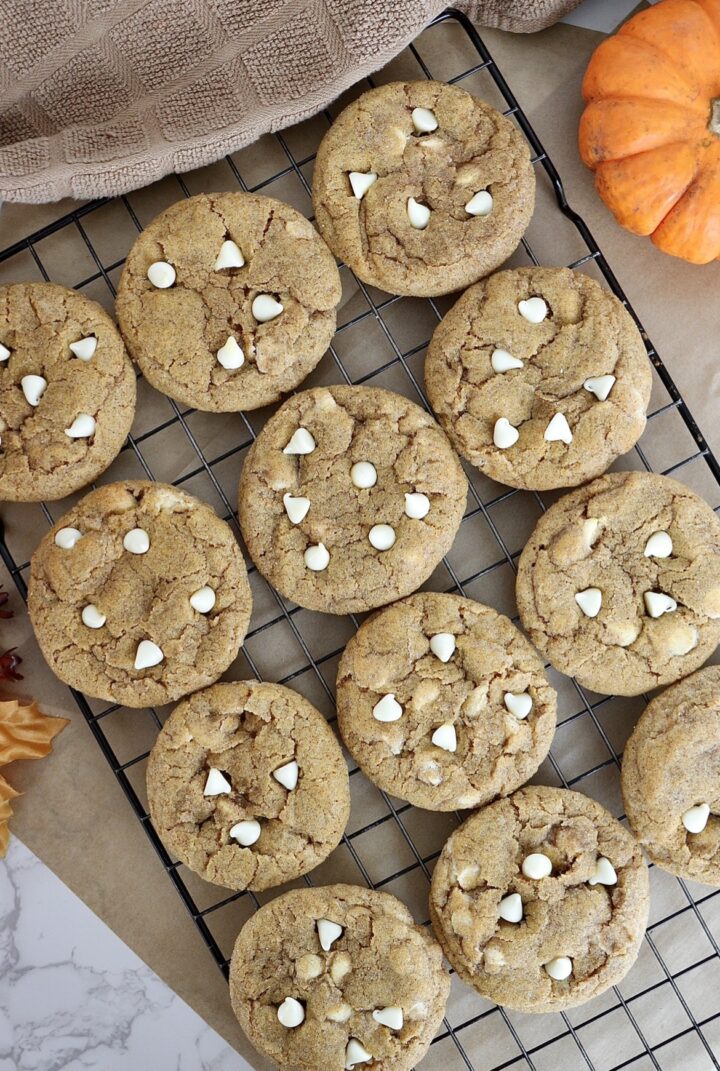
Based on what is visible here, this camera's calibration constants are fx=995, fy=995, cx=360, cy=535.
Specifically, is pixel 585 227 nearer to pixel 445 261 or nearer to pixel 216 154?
pixel 445 261

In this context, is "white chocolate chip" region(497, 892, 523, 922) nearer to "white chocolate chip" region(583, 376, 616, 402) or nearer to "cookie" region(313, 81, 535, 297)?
"white chocolate chip" region(583, 376, 616, 402)

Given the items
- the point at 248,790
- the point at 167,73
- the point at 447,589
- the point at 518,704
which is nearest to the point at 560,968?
the point at 518,704

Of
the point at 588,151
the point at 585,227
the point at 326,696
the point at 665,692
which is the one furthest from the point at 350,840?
the point at 588,151

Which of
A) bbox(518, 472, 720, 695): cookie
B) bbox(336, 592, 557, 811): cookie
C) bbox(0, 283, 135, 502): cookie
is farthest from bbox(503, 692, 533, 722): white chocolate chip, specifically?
bbox(0, 283, 135, 502): cookie

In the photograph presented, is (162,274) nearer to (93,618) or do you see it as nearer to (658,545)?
(93,618)

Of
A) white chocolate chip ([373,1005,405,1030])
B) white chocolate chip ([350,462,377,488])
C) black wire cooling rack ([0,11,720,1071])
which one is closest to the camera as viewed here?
white chocolate chip ([373,1005,405,1030])

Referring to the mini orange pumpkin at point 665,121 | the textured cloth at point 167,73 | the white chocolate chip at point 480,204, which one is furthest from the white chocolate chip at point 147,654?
the mini orange pumpkin at point 665,121

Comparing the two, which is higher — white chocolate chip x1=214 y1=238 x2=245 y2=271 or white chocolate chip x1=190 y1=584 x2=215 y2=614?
white chocolate chip x1=214 y1=238 x2=245 y2=271
